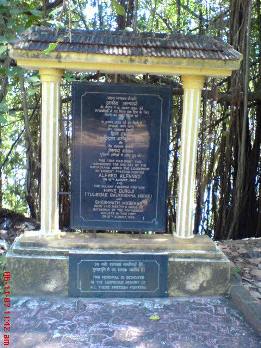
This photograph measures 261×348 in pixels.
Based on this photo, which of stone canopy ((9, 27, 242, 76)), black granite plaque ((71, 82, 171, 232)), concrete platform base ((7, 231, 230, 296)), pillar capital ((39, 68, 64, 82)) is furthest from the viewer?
black granite plaque ((71, 82, 171, 232))

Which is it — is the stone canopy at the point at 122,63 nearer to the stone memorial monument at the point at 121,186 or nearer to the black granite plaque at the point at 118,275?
the stone memorial monument at the point at 121,186

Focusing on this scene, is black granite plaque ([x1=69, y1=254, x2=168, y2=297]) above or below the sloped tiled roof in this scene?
below

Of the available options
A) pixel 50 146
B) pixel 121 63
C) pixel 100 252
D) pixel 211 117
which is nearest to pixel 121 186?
pixel 100 252

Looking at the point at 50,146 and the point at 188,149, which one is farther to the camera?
the point at 188,149

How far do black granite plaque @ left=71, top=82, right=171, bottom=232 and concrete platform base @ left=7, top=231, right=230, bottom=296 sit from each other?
21cm

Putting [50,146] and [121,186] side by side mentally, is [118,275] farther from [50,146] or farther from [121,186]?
[50,146]

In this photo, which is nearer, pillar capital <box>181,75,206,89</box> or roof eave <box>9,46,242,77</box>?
roof eave <box>9,46,242,77</box>

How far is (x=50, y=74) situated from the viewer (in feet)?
13.0

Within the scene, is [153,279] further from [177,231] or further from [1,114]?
[1,114]

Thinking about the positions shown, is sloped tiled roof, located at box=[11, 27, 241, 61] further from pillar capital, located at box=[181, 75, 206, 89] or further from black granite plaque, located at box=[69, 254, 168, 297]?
black granite plaque, located at box=[69, 254, 168, 297]

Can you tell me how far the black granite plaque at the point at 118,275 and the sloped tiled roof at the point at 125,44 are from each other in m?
1.82

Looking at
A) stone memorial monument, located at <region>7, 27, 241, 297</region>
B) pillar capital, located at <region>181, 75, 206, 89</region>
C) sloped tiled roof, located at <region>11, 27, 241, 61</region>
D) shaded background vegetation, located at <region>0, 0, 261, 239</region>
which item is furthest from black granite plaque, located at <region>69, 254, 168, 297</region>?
shaded background vegetation, located at <region>0, 0, 261, 239</region>

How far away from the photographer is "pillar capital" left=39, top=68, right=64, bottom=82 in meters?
3.95

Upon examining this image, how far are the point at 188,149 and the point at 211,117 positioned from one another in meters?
2.36
